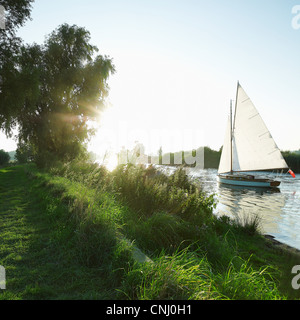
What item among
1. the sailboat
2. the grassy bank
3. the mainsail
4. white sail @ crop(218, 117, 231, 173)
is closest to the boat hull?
the sailboat

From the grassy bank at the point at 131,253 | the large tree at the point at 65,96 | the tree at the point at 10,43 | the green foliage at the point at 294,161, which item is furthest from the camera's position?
the green foliage at the point at 294,161

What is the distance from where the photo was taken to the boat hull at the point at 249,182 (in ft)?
80.8

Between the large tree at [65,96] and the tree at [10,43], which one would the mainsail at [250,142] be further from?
the tree at [10,43]

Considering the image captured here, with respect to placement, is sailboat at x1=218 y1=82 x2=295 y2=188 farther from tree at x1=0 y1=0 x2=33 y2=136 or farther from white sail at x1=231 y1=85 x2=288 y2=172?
tree at x1=0 y1=0 x2=33 y2=136

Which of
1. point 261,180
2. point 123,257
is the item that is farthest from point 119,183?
point 261,180

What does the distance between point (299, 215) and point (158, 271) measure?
13.4 meters

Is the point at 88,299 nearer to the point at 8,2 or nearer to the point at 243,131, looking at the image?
the point at 8,2

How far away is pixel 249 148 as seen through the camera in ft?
85.5

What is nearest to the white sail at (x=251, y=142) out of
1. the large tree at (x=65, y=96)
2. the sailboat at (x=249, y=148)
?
the sailboat at (x=249, y=148)

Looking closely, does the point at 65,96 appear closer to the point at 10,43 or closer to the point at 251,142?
the point at 10,43

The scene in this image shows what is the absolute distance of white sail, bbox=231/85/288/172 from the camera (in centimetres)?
2406

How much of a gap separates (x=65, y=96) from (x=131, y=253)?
2240 cm

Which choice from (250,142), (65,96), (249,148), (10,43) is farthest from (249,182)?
(10,43)

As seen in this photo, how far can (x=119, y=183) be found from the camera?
23.1 feet
